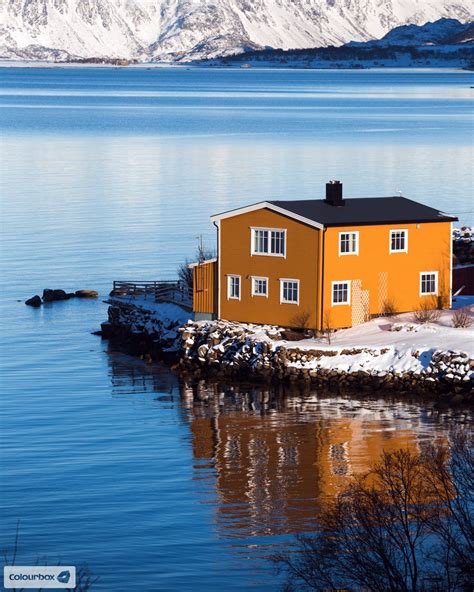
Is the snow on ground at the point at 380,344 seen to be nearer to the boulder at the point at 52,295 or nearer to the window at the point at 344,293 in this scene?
the window at the point at 344,293

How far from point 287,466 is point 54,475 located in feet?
15.4

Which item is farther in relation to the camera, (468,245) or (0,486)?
(468,245)

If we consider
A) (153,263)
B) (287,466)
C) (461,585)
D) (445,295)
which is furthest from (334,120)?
(461,585)

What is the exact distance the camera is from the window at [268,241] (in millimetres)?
40000

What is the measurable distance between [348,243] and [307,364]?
4.02 metres

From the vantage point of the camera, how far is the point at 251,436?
107 ft

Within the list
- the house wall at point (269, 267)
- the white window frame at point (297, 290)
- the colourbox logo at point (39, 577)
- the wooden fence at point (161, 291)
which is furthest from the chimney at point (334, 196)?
the colourbox logo at point (39, 577)

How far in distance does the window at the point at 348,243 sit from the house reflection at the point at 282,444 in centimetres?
469

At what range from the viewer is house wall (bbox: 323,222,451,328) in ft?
129

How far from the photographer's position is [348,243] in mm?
39719

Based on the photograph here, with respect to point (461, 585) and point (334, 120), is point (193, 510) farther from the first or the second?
point (334, 120)

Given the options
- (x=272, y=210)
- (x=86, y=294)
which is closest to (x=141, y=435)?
(x=272, y=210)

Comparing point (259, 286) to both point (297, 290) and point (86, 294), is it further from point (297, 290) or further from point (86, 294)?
point (86, 294)

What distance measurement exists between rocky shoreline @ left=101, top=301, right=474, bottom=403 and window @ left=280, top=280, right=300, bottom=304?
2.84 feet
